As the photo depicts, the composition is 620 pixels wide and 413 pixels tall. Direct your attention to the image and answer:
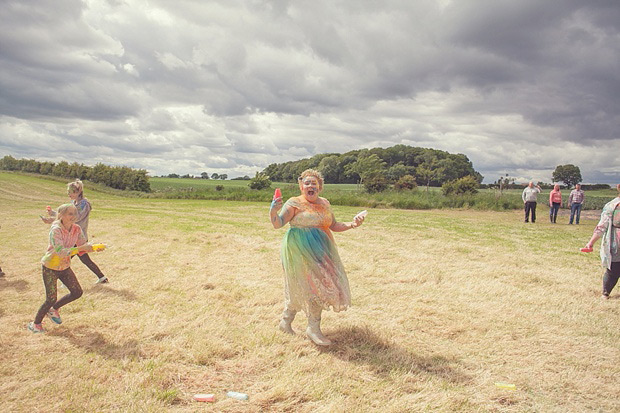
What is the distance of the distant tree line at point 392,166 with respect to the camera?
77250 millimetres

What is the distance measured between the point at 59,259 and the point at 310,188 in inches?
144

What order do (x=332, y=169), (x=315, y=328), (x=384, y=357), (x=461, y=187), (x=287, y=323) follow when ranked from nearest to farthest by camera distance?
(x=384, y=357)
(x=315, y=328)
(x=287, y=323)
(x=461, y=187)
(x=332, y=169)

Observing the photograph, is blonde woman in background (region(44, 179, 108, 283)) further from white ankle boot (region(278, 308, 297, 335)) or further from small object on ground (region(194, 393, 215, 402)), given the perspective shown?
small object on ground (region(194, 393, 215, 402))

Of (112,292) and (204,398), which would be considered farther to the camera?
(112,292)

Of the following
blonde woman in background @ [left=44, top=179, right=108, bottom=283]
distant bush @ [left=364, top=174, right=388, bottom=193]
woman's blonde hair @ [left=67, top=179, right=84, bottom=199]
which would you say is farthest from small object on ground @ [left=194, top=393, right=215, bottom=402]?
distant bush @ [left=364, top=174, right=388, bottom=193]

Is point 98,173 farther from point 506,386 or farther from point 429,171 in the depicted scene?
point 506,386

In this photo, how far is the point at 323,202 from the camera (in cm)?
523

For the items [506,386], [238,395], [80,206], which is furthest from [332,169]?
[238,395]

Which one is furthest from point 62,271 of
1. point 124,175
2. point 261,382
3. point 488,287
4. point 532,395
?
point 124,175

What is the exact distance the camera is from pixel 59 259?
541 cm

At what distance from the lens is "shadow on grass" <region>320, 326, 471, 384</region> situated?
15.1 feet

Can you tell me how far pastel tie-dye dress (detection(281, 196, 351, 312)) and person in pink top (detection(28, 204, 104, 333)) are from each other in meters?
2.74

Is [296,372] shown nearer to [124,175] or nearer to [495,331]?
[495,331]

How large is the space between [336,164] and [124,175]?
150 feet
